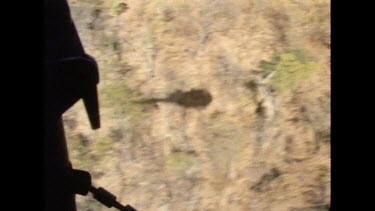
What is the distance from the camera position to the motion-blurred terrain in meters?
1.94

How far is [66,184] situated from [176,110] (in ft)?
2.65

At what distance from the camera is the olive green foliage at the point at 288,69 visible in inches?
81.4

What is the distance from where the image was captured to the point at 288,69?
208 cm

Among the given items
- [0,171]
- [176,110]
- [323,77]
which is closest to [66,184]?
[0,171]

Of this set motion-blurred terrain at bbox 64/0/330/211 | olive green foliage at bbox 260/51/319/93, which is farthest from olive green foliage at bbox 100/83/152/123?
olive green foliage at bbox 260/51/319/93

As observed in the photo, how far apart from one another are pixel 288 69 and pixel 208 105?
10.3 inches

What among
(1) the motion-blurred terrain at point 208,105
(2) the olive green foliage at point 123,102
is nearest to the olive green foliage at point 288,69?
(1) the motion-blurred terrain at point 208,105

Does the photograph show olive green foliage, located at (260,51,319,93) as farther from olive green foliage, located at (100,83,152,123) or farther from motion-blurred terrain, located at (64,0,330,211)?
olive green foliage, located at (100,83,152,123)

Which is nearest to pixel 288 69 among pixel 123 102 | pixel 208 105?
pixel 208 105

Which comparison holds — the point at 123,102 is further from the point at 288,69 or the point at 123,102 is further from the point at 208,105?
the point at 288,69

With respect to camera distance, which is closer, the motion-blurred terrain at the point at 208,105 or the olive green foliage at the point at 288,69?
the motion-blurred terrain at the point at 208,105

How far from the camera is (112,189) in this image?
193cm

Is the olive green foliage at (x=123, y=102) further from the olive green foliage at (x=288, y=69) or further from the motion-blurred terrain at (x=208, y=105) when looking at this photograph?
the olive green foliage at (x=288, y=69)
